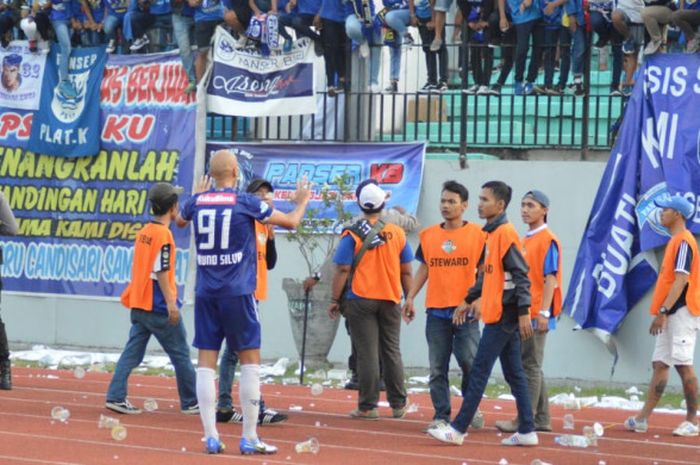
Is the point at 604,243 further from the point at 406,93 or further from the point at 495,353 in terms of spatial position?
the point at 495,353

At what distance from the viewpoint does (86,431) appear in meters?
11.7

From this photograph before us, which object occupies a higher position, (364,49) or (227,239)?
(364,49)

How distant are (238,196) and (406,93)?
758 cm

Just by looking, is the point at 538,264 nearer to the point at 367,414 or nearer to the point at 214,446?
the point at 367,414

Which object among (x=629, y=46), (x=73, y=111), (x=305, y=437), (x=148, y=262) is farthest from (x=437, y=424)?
(x=73, y=111)

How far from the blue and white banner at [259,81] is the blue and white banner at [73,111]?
1706 millimetres

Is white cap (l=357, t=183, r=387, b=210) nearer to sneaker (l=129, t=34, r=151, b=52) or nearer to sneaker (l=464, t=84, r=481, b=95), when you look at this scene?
sneaker (l=464, t=84, r=481, b=95)

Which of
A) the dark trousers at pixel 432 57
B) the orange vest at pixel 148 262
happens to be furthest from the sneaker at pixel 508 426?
the dark trousers at pixel 432 57

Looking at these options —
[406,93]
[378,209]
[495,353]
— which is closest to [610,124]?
[406,93]

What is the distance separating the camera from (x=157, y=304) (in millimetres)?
12617

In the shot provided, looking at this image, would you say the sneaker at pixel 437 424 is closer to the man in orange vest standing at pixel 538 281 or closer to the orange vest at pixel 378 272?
the man in orange vest standing at pixel 538 281

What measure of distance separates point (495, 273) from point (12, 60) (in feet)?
35.4

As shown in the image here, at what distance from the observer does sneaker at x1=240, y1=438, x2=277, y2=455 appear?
10.3m

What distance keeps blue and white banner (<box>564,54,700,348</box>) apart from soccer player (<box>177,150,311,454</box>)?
6084mm
